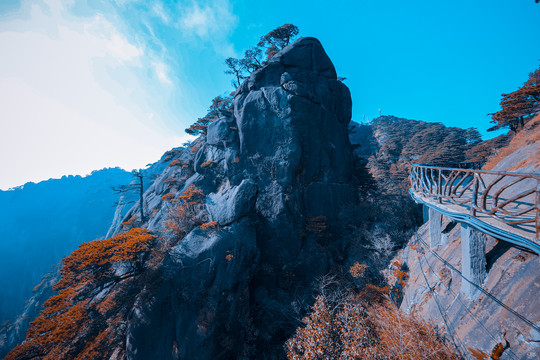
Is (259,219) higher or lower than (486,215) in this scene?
lower

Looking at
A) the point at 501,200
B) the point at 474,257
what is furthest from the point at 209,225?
the point at 501,200

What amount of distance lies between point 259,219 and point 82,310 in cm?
1160

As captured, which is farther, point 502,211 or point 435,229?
point 435,229

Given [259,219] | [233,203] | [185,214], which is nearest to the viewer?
[233,203]

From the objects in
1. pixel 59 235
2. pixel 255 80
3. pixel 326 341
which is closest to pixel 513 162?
pixel 326 341

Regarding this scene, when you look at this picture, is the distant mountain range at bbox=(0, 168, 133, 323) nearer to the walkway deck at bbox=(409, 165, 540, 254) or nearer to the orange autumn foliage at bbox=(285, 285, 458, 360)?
the orange autumn foliage at bbox=(285, 285, 458, 360)

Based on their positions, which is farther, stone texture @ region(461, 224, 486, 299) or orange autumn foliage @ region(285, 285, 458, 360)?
orange autumn foliage @ region(285, 285, 458, 360)

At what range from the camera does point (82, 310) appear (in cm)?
942

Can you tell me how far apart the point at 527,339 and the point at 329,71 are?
72.5 ft

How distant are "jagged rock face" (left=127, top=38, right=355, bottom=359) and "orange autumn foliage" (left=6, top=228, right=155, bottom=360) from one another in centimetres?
155

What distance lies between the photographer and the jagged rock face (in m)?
10.7

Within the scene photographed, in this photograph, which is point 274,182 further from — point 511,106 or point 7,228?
point 7,228

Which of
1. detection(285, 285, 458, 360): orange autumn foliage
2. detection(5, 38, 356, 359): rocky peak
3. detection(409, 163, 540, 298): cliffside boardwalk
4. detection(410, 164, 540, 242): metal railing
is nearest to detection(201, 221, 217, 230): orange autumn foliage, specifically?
detection(5, 38, 356, 359): rocky peak

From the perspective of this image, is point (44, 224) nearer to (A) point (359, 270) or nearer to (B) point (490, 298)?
(A) point (359, 270)
